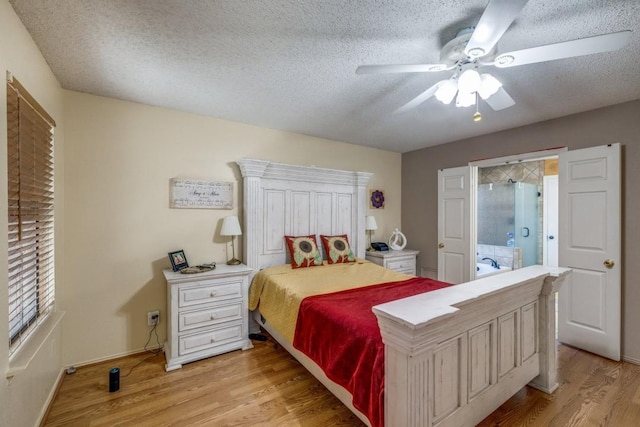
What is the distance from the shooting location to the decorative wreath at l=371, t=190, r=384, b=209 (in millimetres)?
4200

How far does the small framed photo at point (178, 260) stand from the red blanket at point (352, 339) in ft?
4.15

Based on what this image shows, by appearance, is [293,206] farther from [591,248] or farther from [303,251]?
[591,248]

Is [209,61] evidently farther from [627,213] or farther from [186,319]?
[627,213]

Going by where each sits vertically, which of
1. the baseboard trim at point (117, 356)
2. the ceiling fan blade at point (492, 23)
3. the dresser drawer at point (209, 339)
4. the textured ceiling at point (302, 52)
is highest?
the textured ceiling at point (302, 52)

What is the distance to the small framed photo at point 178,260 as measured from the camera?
253 centimetres

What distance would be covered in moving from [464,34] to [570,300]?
2833 millimetres

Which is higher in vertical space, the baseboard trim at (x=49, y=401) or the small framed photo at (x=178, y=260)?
the small framed photo at (x=178, y=260)

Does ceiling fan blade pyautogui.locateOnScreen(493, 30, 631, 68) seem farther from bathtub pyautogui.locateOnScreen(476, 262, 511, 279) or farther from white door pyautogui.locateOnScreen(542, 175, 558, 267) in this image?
white door pyautogui.locateOnScreen(542, 175, 558, 267)

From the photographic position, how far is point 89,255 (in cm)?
234

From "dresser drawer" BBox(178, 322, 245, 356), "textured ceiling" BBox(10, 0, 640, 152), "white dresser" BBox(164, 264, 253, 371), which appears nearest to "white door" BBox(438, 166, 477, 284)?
"textured ceiling" BBox(10, 0, 640, 152)

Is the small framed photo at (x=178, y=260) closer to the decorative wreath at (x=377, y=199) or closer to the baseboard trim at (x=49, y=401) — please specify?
the baseboard trim at (x=49, y=401)

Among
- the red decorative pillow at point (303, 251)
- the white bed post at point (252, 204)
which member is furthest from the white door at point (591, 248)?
the white bed post at point (252, 204)

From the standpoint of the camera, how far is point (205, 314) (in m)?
2.44

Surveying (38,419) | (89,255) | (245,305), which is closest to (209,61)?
(89,255)
